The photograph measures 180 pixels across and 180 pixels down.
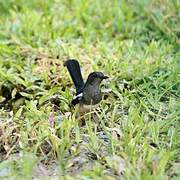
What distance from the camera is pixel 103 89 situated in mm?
4754

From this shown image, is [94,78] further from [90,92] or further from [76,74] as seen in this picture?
[76,74]

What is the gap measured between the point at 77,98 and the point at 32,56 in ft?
4.04

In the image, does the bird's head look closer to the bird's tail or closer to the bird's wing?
the bird's wing

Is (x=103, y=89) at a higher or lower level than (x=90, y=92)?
lower

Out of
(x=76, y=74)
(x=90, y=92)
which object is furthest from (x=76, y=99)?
(x=76, y=74)

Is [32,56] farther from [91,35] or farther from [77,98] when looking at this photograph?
[77,98]

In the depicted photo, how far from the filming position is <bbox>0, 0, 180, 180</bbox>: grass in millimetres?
3594

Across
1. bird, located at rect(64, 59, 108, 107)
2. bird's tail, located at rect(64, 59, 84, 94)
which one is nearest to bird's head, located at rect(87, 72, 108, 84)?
bird, located at rect(64, 59, 108, 107)

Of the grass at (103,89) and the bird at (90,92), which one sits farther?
the bird at (90,92)

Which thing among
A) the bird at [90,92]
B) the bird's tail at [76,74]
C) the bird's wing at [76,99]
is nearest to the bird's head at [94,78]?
the bird at [90,92]

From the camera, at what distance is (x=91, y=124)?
13.3ft

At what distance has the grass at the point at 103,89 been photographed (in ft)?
11.8

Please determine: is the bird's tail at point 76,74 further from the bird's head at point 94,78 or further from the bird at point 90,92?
the bird's head at point 94,78

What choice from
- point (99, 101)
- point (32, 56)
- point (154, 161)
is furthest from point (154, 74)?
point (154, 161)
